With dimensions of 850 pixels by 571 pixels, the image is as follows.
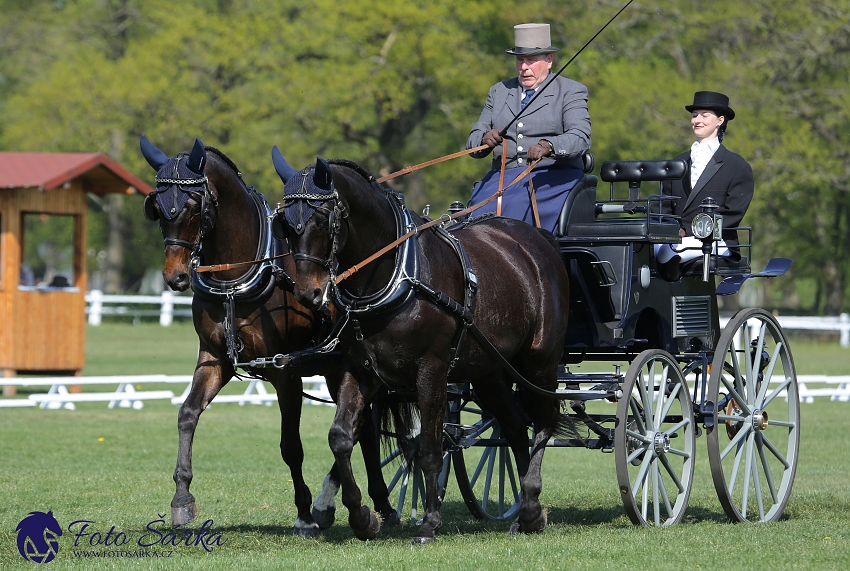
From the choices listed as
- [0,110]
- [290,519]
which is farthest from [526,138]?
[0,110]

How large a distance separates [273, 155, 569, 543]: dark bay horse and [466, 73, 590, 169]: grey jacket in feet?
2.95

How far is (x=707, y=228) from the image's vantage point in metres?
8.23

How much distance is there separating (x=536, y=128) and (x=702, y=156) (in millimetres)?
1430

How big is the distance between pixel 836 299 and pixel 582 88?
30.3 meters

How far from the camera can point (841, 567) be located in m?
6.30

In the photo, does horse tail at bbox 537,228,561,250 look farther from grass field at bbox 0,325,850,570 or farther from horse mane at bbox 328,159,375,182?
grass field at bbox 0,325,850,570

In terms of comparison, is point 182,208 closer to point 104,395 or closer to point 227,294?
point 227,294

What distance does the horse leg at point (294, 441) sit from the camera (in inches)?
298

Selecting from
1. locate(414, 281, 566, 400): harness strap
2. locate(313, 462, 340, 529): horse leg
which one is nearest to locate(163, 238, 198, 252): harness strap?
locate(414, 281, 566, 400): harness strap

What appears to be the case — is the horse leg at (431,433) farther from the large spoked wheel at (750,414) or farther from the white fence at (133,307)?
the white fence at (133,307)

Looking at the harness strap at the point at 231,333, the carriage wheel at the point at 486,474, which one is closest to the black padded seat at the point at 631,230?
the carriage wheel at the point at 486,474

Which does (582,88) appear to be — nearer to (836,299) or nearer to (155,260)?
(836,299)

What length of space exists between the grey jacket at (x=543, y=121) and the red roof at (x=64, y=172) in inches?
370

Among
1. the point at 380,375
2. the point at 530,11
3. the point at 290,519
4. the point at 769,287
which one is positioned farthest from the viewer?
the point at 769,287
